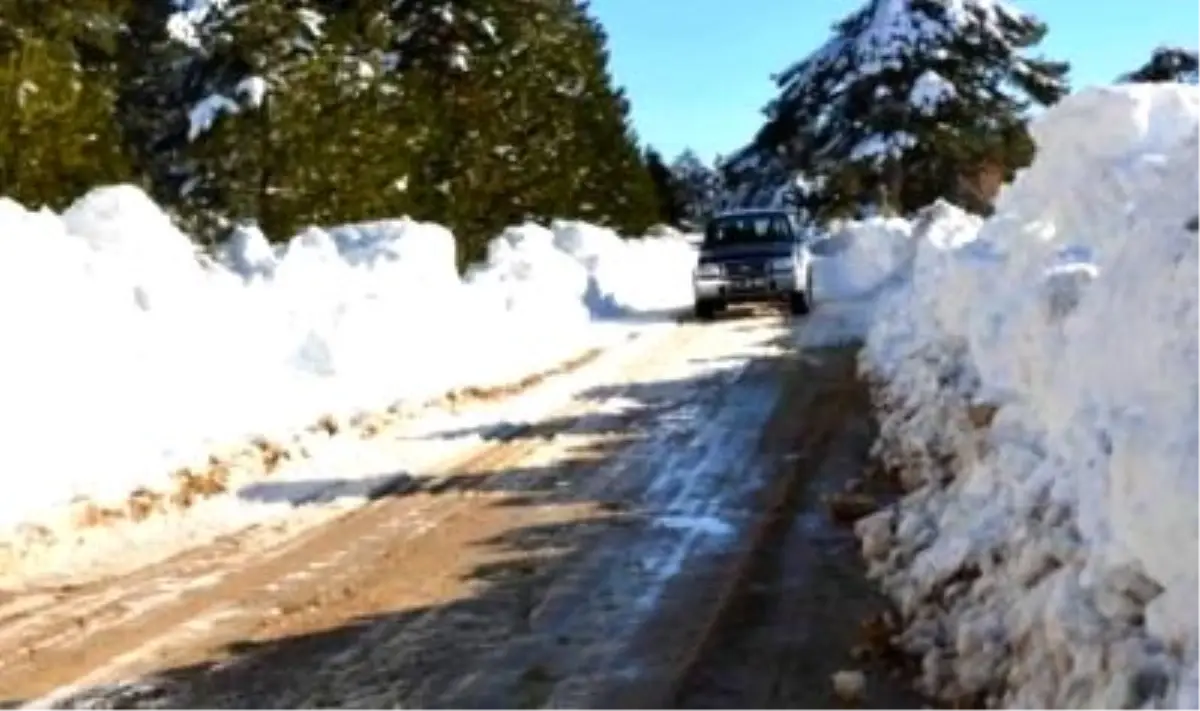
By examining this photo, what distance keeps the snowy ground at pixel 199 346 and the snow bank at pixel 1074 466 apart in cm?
453

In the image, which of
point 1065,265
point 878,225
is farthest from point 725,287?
point 1065,265

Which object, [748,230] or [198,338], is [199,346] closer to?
[198,338]

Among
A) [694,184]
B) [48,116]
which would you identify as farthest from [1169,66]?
[694,184]

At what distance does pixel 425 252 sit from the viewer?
77.9ft

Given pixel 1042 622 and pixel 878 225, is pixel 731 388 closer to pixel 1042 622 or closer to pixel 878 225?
pixel 1042 622

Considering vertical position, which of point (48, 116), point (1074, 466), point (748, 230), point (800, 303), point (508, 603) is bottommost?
point (508, 603)

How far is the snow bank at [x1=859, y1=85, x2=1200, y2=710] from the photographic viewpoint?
15.1 feet

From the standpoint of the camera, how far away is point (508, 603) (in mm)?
7406

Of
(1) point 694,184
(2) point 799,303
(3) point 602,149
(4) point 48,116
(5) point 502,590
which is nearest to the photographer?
(5) point 502,590

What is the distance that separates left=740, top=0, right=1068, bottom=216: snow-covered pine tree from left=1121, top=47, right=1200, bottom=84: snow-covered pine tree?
8921 millimetres

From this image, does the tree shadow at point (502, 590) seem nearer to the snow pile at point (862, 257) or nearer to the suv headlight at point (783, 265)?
the suv headlight at point (783, 265)

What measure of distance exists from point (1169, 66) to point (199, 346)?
23120 millimetres

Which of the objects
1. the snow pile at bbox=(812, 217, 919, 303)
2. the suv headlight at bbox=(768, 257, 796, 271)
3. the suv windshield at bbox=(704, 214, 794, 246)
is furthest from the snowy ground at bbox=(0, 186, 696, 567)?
the snow pile at bbox=(812, 217, 919, 303)

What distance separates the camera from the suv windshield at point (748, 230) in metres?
27.0
